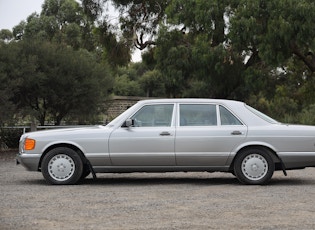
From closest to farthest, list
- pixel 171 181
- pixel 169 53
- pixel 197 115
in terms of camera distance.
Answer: pixel 197 115 → pixel 171 181 → pixel 169 53

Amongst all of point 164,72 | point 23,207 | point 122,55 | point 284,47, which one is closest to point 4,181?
point 23,207

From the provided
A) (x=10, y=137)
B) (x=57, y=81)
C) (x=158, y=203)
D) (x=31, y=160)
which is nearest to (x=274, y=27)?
(x=57, y=81)

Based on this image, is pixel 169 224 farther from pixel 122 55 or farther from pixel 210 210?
pixel 122 55

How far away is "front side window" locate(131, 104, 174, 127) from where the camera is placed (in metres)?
12.2

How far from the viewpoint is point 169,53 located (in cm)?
2897

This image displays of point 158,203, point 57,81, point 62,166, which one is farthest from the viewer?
point 57,81

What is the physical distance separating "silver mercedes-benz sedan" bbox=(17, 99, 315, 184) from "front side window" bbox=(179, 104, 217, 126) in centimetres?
4

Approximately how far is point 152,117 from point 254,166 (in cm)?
197

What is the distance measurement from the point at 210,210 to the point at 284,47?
1813 centimetres

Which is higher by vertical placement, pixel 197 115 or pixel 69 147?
pixel 197 115

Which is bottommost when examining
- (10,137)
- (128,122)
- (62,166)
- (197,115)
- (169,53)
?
(62,166)

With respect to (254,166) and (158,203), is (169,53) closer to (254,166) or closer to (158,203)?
(254,166)

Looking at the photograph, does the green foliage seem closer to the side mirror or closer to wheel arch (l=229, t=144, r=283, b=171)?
the side mirror

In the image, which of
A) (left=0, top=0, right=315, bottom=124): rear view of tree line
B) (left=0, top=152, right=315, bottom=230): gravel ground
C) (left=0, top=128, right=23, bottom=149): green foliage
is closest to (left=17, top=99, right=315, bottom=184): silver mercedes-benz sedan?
(left=0, top=152, right=315, bottom=230): gravel ground
